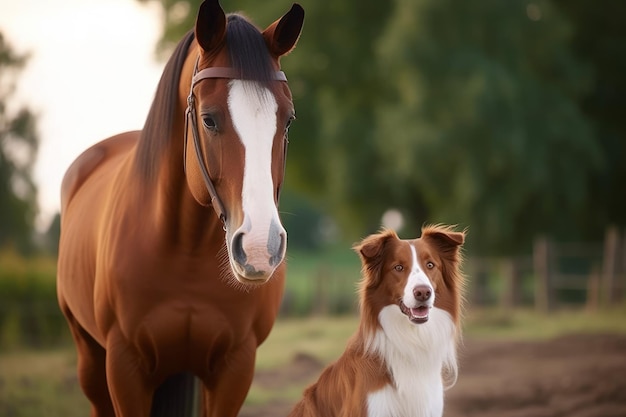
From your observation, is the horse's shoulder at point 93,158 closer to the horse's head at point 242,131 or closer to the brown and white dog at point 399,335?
the horse's head at point 242,131

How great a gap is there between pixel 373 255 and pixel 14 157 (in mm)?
10816

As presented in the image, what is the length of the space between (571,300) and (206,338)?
60.9 ft

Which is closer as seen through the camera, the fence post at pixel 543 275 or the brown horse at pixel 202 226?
the brown horse at pixel 202 226

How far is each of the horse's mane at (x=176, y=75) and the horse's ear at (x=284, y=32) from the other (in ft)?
0.21

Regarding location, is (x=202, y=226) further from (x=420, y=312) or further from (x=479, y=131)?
(x=479, y=131)

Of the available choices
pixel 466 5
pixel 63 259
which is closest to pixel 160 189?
pixel 63 259

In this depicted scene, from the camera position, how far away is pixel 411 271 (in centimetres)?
400

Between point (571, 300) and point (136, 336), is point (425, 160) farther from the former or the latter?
point (136, 336)

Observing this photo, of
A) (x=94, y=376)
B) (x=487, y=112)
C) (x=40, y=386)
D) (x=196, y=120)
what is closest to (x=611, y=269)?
(x=487, y=112)

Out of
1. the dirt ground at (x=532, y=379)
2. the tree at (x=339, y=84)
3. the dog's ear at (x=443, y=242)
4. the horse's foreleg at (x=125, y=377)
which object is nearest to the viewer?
the horse's foreleg at (x=125, y=377)

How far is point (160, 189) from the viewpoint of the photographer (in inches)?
161

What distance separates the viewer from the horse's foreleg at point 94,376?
17.4ft

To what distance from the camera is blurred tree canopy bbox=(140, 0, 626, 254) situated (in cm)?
1859

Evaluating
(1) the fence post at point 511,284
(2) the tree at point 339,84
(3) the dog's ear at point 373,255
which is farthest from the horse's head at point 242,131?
(2) the tree at point 339,84
